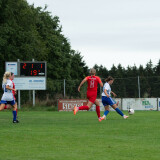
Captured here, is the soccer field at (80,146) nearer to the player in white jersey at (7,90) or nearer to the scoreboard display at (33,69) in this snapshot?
the player in white jersey at (7,90)

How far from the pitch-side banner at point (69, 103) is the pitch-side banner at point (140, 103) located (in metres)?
3.22

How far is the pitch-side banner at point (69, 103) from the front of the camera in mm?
37625

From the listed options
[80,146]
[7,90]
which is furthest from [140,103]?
[80,146]

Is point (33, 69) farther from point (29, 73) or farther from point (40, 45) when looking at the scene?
point (40, 45)

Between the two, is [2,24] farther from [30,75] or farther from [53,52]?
[53,52]

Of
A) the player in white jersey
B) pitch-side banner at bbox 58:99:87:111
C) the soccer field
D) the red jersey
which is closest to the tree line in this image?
pitch-side banner at bbox 58:99:87:111

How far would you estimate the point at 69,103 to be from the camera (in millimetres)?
37719

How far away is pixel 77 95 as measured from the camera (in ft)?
136

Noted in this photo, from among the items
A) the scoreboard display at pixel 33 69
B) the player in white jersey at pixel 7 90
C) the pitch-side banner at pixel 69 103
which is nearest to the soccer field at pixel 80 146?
the player in white jersey at pixel 7 90

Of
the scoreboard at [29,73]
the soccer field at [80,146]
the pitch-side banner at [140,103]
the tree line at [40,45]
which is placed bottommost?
the soccer field at [80,146]

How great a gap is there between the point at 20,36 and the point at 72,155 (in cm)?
4465

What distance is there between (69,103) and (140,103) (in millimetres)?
5515

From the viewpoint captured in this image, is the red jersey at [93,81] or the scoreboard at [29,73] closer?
the red jersey at [93,81]

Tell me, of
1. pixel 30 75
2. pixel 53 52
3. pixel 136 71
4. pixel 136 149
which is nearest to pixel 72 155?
pixel 136 149
